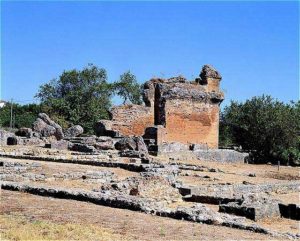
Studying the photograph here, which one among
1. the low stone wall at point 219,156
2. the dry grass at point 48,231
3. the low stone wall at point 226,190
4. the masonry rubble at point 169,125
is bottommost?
the dry grass at point 48,231

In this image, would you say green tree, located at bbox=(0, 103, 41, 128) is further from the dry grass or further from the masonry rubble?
the dry grass

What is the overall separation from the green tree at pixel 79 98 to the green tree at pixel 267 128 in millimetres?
23796

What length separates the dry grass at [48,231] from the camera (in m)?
8.17

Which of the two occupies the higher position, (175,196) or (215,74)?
(215,74)

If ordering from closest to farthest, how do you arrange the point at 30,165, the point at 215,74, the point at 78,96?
the point at 30,165 → the point at 215,74 → the point at 78,96

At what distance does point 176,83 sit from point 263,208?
25.8 meters

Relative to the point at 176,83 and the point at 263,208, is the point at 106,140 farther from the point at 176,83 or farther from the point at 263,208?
the point at 263,208

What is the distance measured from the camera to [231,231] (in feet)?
30.9

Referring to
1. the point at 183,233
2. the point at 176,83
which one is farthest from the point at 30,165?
the point at 176,83

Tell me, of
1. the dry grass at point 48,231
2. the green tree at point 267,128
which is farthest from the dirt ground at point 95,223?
the green tree at point 267,128

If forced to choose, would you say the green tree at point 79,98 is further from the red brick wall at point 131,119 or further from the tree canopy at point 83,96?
the red brick wall at point 131,119

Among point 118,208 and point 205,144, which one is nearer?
point 118,208

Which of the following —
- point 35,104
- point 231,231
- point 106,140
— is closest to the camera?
point 231,231

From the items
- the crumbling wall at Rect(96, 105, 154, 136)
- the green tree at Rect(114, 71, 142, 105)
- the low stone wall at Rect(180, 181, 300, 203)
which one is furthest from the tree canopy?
the low stone wall at Rect(180, 181, 300, 203)
